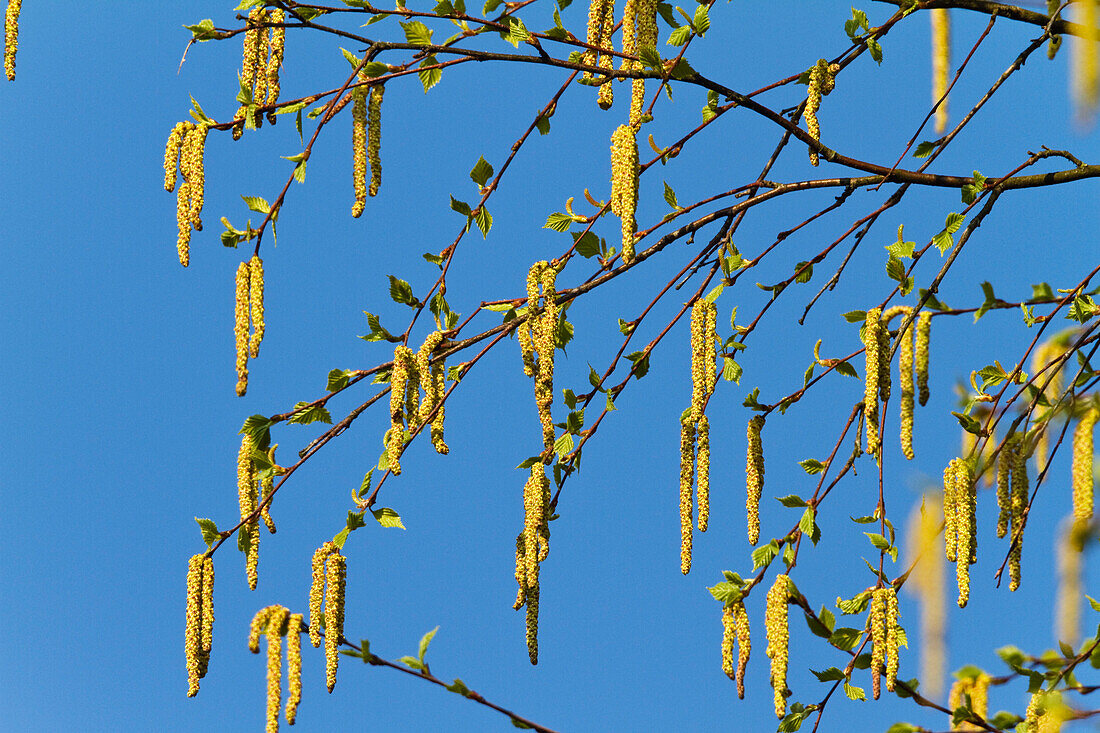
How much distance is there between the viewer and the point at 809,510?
4.35m

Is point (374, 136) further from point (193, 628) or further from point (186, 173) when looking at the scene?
point (193, 628)

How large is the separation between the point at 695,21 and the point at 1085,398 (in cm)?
184

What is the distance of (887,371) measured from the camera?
3715 millimetres

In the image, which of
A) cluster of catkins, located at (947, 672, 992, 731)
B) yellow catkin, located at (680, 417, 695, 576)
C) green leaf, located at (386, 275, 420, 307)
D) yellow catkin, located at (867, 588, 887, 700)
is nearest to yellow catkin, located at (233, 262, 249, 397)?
green leaf, located at (386, 275, 420, 307)

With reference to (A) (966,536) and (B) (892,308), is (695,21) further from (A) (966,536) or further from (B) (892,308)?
(A) (966,536)

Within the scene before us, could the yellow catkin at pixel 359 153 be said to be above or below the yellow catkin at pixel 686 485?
above

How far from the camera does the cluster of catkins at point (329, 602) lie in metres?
3.74

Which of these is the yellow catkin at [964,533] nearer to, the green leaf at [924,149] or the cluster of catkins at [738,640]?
the cluster of catkins at [738,640]

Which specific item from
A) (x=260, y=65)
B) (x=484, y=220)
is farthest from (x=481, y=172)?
(x=260, y=65)

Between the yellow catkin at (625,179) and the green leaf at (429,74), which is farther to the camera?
the green leaf at (429,74)

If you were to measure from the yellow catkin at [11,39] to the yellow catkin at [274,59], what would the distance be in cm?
79

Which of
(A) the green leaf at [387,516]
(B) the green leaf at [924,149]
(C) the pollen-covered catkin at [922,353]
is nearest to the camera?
(C) the pollen-covered catkin at [922,353]

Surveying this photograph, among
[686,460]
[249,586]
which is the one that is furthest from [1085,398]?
[249,586]

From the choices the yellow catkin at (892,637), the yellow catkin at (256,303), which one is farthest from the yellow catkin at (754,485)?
the yellow catkin at (256,303)
